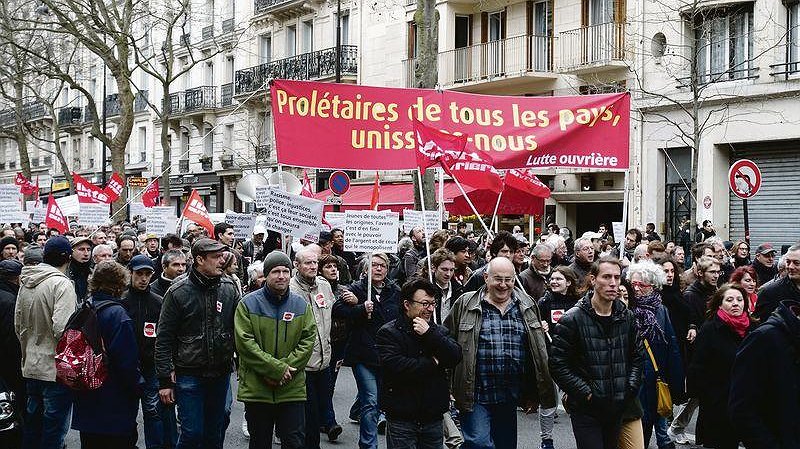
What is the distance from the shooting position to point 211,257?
7223 mm

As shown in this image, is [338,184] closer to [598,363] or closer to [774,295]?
[774,295]

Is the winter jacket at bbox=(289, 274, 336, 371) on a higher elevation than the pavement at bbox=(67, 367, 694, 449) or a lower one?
higher

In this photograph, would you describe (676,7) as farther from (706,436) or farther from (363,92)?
(706,436)

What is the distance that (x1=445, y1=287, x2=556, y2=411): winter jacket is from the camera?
6922mm

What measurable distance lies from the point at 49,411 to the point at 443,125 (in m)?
4.56

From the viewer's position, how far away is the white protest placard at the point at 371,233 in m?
9.46

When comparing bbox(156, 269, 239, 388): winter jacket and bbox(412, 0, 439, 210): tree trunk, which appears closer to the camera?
bbox(156, 269, 239, 388): winter jacket

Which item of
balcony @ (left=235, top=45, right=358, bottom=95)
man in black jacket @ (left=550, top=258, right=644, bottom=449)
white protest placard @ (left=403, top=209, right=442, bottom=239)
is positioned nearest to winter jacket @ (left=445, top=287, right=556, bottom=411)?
man in black jacket @ (left=550, top=258, right=644, bottom=449)

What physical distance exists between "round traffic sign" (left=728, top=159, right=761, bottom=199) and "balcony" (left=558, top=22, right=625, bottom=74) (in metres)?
11.1

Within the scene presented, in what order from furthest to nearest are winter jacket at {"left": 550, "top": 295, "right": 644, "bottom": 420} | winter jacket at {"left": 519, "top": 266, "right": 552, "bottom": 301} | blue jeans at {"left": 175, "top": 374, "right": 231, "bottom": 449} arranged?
winter jacket at {"left": 519, "top": 266, "right": 552, "bottom": 301}, blue jeans at {"left": 175, "top": 374, "right": 231, "bottom": 449}, winter jacket at {"left": 550, "top": 295, "right": 644, "bottom": 420}

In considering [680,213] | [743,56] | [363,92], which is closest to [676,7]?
[743,56]

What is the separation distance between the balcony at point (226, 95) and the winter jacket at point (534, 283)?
35987 mm

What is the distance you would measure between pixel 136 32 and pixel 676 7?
37.4m

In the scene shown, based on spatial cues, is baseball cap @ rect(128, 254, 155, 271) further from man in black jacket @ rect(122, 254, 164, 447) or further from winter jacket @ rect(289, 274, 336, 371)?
winter jacket @ rect(289, 274, 336, 371)
